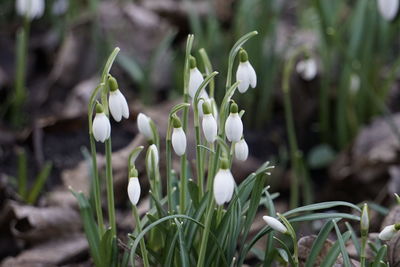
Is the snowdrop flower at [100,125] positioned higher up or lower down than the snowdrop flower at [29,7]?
higher up

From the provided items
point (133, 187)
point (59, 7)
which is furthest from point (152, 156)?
point (59, 7)

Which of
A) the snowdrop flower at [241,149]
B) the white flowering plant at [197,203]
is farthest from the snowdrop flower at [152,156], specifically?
the snowdrop flower at [241,149]

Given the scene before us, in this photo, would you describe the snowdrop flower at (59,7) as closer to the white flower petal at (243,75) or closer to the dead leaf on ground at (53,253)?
the dead leaf on ground at (53,253)

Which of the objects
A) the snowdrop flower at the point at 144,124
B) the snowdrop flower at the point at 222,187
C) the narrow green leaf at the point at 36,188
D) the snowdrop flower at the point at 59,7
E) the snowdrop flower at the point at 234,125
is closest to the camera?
the snowdrop flower at the point at 222,187

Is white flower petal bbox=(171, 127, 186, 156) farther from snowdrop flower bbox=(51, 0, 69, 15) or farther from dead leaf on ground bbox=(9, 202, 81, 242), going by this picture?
snowdrop flower bbox=(51, 0, 69, 15)

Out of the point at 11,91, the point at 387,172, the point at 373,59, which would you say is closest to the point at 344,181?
the point at 387,172

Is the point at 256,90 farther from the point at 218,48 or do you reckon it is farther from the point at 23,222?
the point at 23,222

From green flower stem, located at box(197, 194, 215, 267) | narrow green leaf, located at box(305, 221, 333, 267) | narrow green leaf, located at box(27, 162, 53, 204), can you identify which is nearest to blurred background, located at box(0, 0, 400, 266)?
narrow green leaf, located at box(27, 162, 53, 204)

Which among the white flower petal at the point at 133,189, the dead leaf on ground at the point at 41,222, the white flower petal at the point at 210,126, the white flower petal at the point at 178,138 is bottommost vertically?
the dead leaf on ground at the point at 41,222
